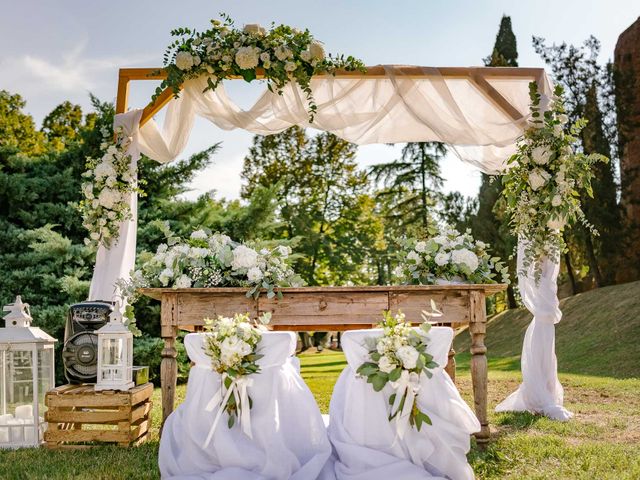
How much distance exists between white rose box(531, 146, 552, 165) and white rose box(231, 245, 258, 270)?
8.85 feet

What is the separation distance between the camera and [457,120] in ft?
21.6

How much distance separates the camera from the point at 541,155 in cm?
605

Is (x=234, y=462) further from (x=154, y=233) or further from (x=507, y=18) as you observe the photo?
(x=507, y=18)

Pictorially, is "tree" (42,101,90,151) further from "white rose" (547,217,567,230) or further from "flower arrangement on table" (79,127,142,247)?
"white rose" (547,217,567,230)

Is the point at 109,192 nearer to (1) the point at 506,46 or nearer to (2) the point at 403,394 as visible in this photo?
(2) the point at 403,394

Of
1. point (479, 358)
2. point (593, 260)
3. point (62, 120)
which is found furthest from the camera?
point (62, 120)

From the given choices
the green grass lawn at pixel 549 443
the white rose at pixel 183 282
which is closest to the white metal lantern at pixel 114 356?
the green grass lawn at pixel 549 443

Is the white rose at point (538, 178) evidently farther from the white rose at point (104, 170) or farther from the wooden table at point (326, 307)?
the white rose at point (104, 170)

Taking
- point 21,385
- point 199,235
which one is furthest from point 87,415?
point 199,235

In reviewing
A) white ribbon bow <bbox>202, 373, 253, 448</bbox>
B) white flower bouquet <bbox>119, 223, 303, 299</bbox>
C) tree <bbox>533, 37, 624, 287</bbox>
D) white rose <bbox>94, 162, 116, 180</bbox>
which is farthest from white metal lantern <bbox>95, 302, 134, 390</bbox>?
tree <bbox>533, 37, 624, 287</bbox>

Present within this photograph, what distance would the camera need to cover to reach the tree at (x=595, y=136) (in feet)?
59.6

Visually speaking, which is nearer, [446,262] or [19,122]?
[446,262]

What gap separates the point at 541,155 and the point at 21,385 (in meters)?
4.86

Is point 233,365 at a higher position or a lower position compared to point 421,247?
lower
